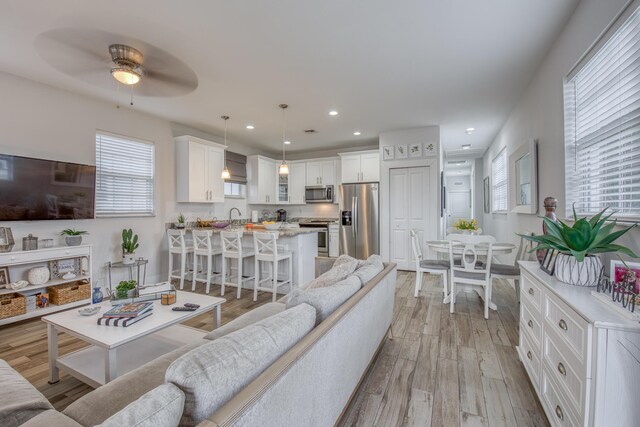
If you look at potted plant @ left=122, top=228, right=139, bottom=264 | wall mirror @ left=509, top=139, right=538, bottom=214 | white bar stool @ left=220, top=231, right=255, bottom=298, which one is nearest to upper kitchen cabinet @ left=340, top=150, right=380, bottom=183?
wall mirror @ left=509, top=139, right=538, bottom=214

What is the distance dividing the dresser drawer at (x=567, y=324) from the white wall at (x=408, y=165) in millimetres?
3804

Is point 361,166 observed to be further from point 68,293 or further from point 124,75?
point 68,293

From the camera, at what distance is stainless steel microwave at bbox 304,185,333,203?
680 cm

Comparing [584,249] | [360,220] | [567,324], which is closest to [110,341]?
[567,324]

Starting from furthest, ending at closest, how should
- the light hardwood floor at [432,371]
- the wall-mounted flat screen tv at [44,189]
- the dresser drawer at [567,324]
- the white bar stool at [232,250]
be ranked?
1. the white bar stool at [232,250]
2. the wall-mounted flat screen tv at [44,189]
3. the light hardwood floor at [432,371]
4. the dresser drawer at [567,324]

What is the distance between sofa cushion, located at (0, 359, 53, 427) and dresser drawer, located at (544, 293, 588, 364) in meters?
2.18

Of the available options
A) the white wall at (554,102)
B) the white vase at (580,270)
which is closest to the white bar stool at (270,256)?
the white vase at (580,270)

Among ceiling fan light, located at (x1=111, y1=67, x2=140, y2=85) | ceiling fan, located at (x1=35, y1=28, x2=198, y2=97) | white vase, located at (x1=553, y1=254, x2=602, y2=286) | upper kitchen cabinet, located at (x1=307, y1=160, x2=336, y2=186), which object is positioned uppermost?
ceiling fan, located at (x1=35, y1=28, x2=198, y2=97)

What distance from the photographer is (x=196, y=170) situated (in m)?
5.02

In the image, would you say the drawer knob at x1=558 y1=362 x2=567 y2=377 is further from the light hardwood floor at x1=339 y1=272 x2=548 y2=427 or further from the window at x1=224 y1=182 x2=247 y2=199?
the window at x1=224 y1=182 x2=247 y2=199

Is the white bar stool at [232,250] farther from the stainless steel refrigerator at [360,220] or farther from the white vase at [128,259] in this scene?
the stainless steel refrigerator at [360,220]

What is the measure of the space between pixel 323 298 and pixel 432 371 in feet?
4.26

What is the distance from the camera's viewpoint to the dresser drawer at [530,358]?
1.79m

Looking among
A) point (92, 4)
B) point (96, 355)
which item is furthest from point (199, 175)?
point (96, 355)
